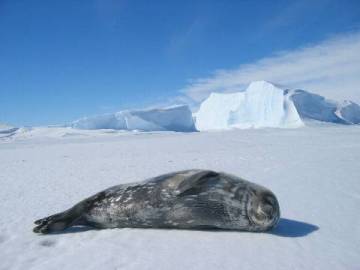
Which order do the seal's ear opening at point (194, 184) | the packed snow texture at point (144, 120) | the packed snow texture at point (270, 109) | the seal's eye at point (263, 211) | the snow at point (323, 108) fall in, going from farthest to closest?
the snow at point (323, 108) → the packed snow texture at point (144, 120) → the packed snow texture at point (270, 109) → the seal's ear opening at point (194, 184) → the seal's eye at point (263, 211)

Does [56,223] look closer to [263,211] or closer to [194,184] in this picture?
[194,184]

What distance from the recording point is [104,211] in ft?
11.1

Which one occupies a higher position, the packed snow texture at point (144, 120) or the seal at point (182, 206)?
the packed snow texture at point (144, 120)

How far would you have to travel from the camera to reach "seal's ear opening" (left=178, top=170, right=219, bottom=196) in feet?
10.3

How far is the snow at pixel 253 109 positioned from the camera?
134 feet

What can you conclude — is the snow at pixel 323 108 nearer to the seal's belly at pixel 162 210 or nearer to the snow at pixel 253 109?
the snow at pixel 253 109

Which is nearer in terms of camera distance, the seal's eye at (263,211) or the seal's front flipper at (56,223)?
the seal's eye at (263,211)

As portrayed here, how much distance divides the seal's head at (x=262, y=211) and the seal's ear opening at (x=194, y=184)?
1.31 ft

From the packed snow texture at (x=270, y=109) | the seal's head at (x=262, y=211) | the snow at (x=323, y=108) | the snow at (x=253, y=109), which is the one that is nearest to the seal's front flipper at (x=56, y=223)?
the seal's head at (x=262, y=211)

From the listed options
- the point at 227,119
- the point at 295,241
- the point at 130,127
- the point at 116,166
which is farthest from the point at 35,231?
the point at 227,119

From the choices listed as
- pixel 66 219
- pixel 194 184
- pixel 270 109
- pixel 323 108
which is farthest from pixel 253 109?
pixel 66 219

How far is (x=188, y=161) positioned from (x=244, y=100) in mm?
36709

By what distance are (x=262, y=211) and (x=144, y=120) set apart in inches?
1627

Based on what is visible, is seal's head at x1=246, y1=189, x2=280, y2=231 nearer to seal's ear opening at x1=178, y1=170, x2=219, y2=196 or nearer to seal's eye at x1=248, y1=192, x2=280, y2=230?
seal's eye at x1=248, y1=192, x2=280, y2=230
